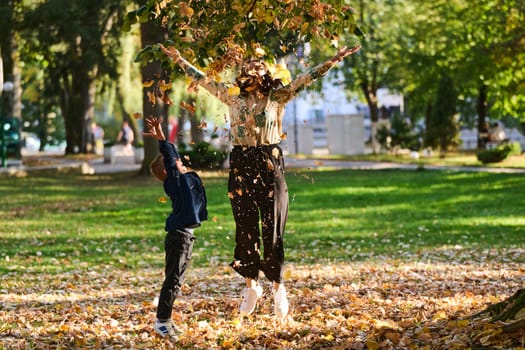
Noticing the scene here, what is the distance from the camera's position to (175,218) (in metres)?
7.11

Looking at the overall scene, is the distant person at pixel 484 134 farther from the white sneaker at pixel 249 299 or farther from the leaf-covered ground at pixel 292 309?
the white sneaker at pixel 249 299

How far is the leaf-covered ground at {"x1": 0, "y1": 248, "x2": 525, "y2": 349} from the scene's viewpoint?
6.94m

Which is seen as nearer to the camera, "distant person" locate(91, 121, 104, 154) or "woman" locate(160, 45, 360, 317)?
"woman" locate(160, 45, 360, 317)

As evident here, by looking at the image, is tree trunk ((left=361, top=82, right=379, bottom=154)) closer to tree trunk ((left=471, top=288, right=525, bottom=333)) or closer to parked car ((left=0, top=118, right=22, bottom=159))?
parked car ((left=0, top=118, right=22, bottom=159))

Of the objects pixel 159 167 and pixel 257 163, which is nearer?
pixel 159 167

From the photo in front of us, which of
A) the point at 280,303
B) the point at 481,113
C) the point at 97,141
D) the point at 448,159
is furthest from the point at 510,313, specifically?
the point at 97,141

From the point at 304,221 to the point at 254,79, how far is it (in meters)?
10.4

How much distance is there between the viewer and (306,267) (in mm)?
11898

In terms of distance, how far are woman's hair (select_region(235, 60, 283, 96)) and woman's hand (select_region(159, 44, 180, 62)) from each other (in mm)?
524

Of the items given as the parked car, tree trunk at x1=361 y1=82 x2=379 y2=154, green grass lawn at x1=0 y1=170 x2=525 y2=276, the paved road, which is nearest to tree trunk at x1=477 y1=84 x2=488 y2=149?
tree trunk at x1=361 y1=82 x2=379 y2=154

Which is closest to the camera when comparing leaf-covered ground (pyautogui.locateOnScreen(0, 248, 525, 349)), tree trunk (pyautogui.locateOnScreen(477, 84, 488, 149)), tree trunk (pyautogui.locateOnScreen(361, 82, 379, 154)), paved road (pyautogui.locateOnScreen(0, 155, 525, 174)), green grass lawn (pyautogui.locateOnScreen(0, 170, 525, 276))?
leaf-covered ground (pyautogui.locateOnScreen(0, 248, 525, 349))

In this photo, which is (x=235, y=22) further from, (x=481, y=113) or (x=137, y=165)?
(x=481, y=113)

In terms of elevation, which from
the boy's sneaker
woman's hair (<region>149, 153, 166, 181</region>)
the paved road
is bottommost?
the boy's sneaker

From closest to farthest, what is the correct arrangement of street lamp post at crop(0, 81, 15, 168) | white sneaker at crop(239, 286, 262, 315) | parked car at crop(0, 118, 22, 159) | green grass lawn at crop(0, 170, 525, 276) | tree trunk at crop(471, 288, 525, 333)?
1. tree trunk at crop(471, 288, 525, 333)
2. white sneaker at crop(239, 286, 262, 315)
3. green grass lawn at crop(0, 170, 525, 276)
4. street lamp post at crop(0, 81, 15, 168)
5. parked car at crop(0, 118, 22, 159)
